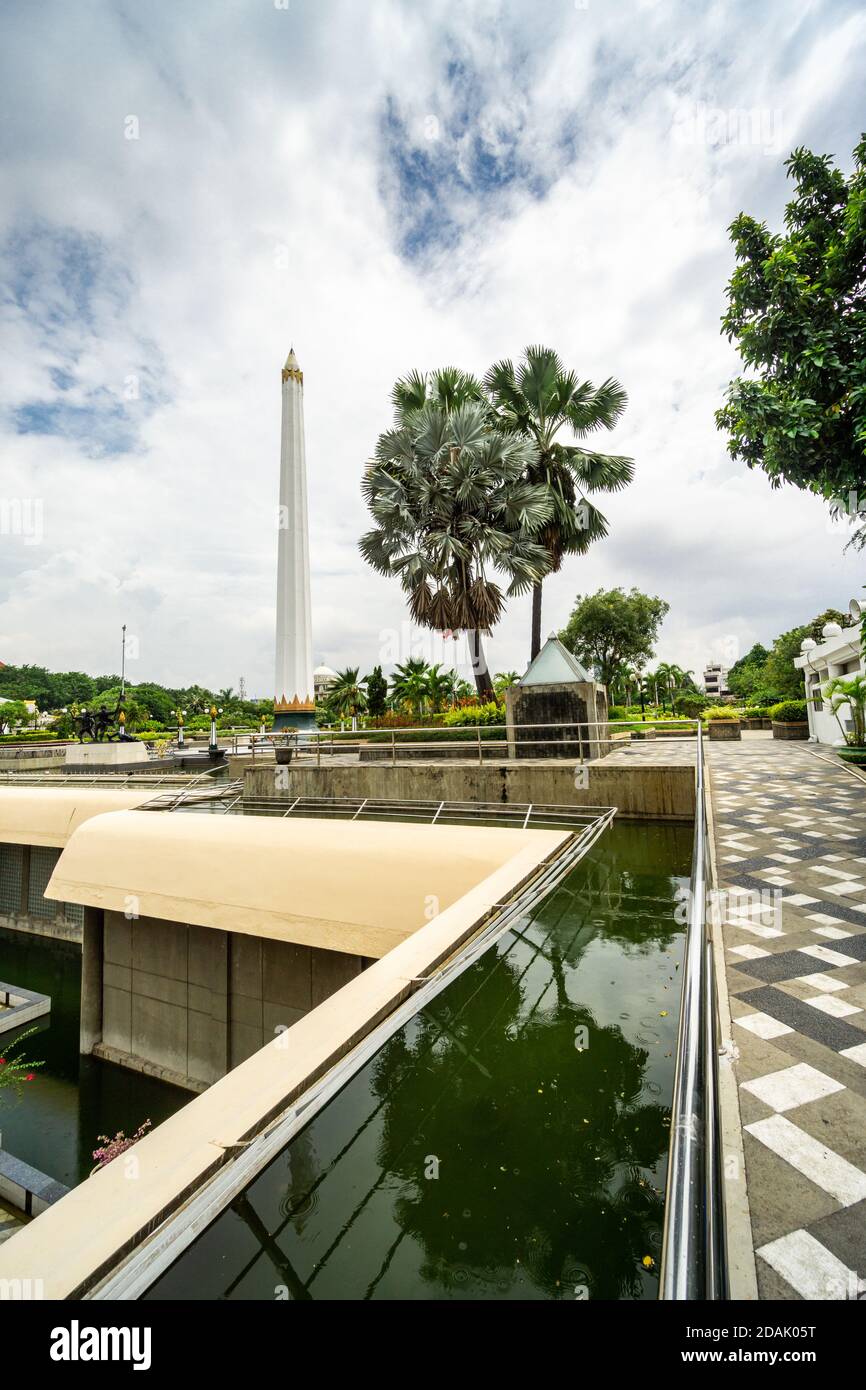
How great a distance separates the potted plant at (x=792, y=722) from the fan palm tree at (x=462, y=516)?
1143 centimetres

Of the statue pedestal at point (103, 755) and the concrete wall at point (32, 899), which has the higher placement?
the statue pedestal at point (103, 755)

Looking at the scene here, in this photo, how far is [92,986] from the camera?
859 centimetres

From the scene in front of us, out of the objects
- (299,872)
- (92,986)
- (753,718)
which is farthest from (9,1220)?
(753,718)

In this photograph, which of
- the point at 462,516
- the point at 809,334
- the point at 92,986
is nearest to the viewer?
the point at 809,334

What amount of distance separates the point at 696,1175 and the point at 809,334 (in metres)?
7.27

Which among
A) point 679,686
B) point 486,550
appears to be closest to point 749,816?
point 486,550

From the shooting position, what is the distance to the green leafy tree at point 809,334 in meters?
5.68

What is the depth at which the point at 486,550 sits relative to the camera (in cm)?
1691

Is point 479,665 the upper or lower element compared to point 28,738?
upper

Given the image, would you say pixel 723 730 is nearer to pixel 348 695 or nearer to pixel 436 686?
pixel 436 686

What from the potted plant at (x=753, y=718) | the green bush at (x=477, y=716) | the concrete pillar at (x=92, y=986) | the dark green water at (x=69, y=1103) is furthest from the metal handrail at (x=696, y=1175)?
the potted plant at (x=753, y=718)

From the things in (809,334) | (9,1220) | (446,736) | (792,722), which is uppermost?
(809,334)

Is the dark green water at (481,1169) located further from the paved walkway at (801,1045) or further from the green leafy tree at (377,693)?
the green leafy tree at (377,693)
